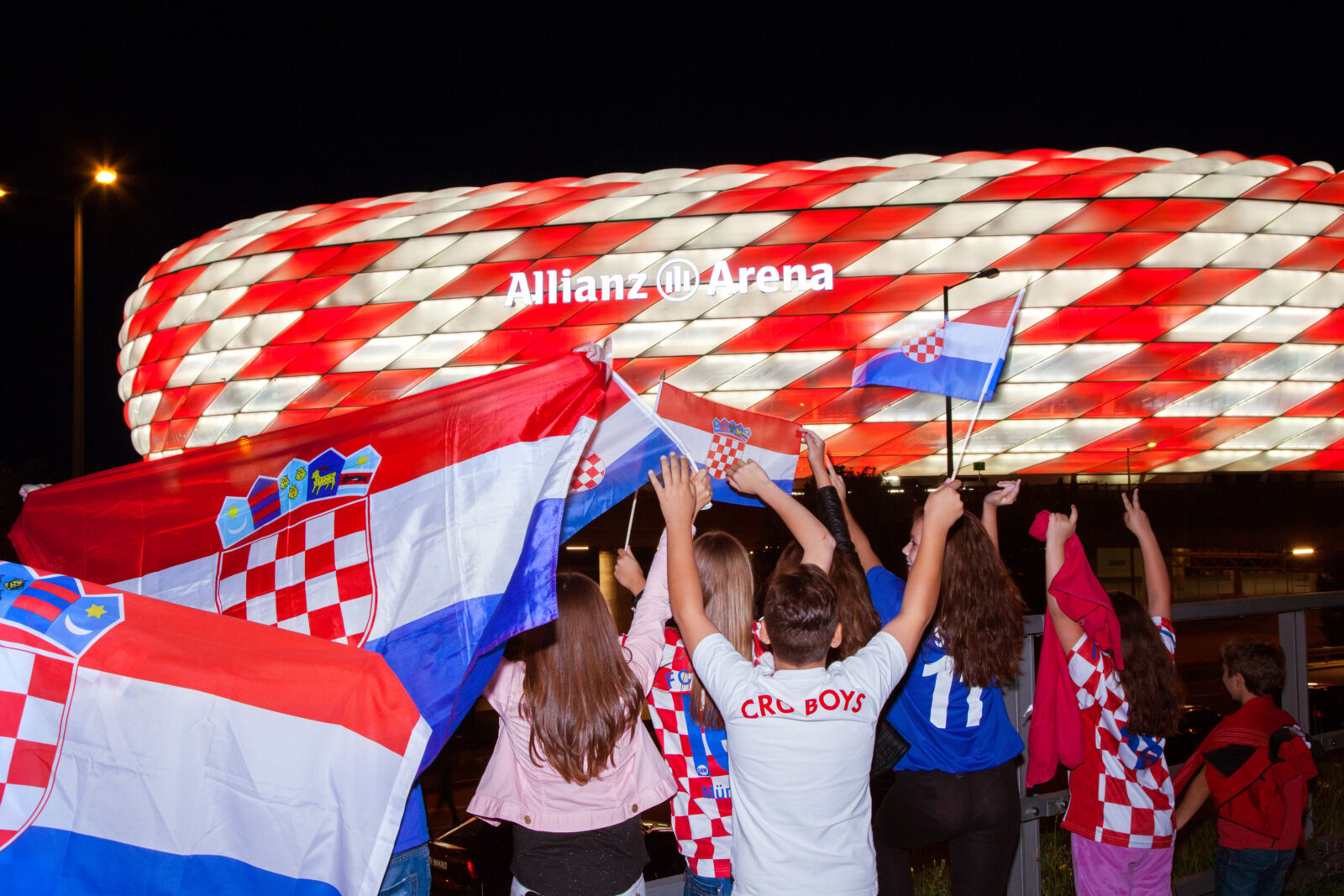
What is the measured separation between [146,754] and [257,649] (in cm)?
29

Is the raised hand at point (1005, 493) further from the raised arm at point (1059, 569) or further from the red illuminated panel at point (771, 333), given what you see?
the red illuminated panel at point (771, 333)

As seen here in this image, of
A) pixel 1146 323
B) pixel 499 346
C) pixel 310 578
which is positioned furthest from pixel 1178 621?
pixel 499 346

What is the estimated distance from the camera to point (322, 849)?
2.04m

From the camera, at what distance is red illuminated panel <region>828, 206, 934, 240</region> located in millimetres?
27797

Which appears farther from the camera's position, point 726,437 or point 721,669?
point 726,437

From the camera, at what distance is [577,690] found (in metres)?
2.62

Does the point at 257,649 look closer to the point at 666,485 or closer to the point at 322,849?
the point at 322,849

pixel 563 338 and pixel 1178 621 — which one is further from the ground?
pixel 563 338

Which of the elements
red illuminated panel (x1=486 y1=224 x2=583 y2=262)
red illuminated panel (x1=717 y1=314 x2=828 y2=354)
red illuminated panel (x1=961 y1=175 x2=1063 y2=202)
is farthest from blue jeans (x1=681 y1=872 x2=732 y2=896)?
red illuminated panel (x1=961 y1=175 x2=1063 y2=202)

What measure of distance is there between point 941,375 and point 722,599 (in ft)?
6.84

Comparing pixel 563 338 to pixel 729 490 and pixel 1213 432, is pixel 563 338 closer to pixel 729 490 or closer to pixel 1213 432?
pixel 1213 432

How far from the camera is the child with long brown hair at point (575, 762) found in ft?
8.60

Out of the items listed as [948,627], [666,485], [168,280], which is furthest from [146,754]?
[168,280]

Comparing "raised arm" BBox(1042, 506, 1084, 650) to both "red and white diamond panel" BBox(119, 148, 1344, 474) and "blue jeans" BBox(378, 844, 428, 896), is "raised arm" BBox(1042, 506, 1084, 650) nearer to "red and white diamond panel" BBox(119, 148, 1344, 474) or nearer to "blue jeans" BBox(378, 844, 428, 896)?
"blue jeans" BBox(378, 844, 428, 896)
